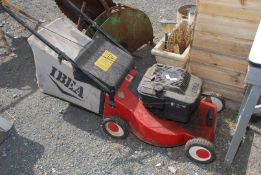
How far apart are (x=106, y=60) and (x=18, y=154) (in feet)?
4.73

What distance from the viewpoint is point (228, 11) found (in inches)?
132

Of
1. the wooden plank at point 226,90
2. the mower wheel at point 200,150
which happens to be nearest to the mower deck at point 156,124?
the mower wheel at point 200,150

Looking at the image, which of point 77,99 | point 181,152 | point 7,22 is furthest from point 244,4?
point 7,22

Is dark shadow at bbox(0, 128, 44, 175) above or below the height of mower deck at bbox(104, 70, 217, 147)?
below

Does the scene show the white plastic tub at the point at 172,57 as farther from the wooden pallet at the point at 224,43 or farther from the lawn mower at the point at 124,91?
the lawn mower at the point at 124,91

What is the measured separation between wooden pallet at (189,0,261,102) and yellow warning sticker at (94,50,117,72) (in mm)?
936

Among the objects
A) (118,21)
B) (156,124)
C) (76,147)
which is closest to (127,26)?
(118,21)

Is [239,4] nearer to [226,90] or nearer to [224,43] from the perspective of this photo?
[224,43]

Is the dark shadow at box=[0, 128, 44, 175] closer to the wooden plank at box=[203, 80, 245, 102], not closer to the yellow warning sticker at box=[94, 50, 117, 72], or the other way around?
the yellow warning sticker at box=[94, 50, 117, 72]

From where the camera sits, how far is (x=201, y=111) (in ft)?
12.0

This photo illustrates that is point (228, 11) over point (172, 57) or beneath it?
over

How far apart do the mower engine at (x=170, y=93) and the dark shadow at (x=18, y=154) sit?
1.39m

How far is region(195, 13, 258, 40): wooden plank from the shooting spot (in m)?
3.37

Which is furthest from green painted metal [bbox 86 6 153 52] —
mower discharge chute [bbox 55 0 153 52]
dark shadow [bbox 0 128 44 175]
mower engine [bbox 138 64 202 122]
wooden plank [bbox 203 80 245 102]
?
dark shadow [bbox 0 128 44 175]
